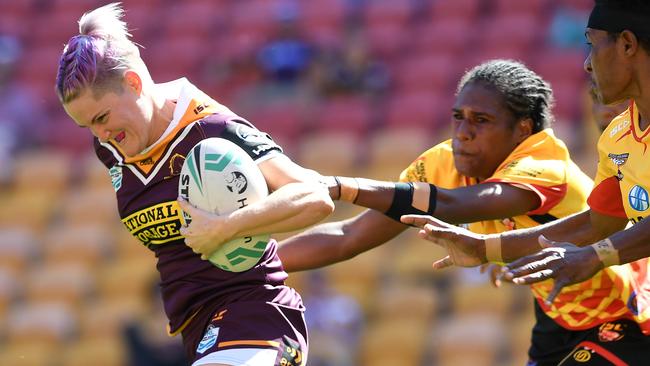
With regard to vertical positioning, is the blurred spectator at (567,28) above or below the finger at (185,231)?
below

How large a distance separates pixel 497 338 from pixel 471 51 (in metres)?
3.66

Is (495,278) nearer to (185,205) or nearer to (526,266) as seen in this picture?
(526,266)

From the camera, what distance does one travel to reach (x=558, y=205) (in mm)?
5324

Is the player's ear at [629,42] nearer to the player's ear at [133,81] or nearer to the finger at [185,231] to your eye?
the finger at [185,231]

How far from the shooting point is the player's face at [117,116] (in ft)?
15.2

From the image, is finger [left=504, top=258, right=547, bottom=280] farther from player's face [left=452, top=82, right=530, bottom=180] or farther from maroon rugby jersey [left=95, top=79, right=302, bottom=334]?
player's face [left=452, top=82, right=530, bottom=180]

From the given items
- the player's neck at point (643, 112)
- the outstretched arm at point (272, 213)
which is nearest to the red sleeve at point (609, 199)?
the player's neck at point (643, 112)

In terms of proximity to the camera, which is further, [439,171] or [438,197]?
[439,171]

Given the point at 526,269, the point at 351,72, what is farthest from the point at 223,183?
the point at 351,72

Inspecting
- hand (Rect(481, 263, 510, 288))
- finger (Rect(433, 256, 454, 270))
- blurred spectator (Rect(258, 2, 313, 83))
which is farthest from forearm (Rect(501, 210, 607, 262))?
blurred spectator (Rect(258, 2, 313, 83))

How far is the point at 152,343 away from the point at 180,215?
5556mm

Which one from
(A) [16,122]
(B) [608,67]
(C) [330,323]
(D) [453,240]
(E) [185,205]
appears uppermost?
(B) [608,67]

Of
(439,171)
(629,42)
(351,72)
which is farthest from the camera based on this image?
(351,72)

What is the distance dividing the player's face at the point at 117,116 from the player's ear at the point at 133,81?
0.01m
